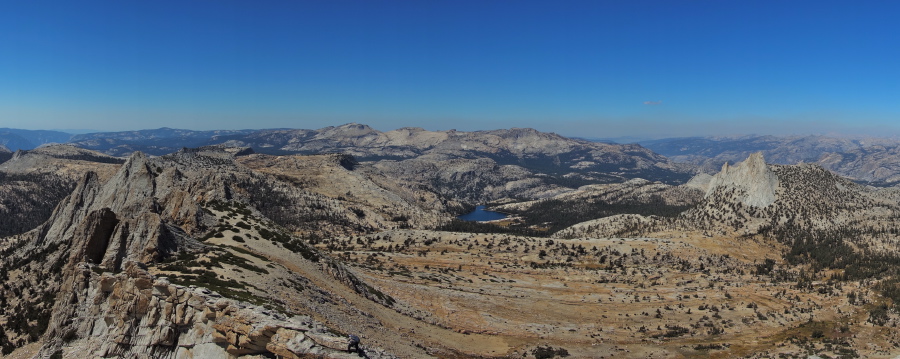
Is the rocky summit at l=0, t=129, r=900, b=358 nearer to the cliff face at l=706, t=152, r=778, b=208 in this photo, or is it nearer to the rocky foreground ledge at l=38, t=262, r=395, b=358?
the rocky foreground ledge at l=38, t=262, r=395, b=358

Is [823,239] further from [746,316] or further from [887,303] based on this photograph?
[746,316]

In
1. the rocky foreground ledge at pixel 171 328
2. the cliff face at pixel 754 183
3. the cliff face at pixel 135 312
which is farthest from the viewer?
the cliff face at pixel 754 183

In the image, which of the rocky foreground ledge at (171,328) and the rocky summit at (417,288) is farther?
the rocky summit at (417,288)

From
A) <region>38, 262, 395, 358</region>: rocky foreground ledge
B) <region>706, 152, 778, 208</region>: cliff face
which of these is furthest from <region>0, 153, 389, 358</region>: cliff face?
<region>706, 152, 778, 208</region>: cliff face

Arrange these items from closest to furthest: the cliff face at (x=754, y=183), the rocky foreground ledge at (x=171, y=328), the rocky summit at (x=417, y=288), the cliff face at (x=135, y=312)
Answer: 1. the rocky foreground ledge at (x=171, y=328)
2. the cliff face at (x=135, y=312)
3. the rocky summit at (x=417, y=288)
4. the cliff face at (x=754, y=183)

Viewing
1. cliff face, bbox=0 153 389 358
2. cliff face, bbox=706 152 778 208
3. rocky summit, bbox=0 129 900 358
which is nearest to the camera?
cliff face, bbox=0 153 389 358

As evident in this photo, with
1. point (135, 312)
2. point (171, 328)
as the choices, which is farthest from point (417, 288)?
point (135, 312)

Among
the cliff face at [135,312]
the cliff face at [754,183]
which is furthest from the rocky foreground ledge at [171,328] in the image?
the cliff face at [754,183]

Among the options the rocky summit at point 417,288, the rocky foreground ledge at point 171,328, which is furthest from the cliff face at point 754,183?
the rocky foreground ledge at point 171,328

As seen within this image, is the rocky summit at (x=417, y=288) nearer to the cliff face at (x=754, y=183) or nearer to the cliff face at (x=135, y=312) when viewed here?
the cliff face at (x=135, y=312)

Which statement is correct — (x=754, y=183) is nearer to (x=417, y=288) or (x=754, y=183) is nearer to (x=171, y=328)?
(x=417, y=288)
